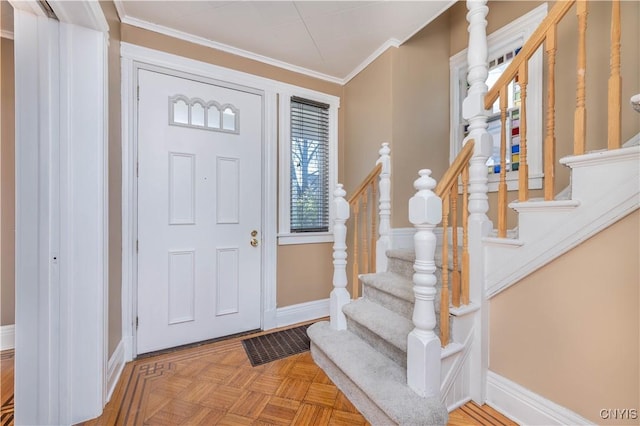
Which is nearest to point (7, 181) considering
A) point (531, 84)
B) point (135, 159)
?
point (135, 159)

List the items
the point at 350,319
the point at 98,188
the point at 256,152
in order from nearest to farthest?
the point at 98,188, the point at 350,319, the point at 256,152

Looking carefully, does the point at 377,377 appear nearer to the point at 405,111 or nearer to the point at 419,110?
the point at 405,111

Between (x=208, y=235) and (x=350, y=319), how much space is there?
1.30m

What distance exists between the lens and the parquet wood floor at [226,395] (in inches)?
54.9

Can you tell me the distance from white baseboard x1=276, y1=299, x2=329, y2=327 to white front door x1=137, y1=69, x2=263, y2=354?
227mm

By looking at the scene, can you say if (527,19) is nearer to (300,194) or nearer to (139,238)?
(300,194)

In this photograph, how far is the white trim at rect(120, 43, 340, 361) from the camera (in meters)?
1.93

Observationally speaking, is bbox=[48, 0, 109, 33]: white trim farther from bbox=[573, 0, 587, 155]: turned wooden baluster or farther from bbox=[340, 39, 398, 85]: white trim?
bbox=[573, 0, 587, 155]: turned wooden baluster

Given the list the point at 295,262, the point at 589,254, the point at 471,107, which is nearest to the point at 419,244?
the point at 589,254

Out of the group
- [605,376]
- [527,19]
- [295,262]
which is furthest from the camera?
[295,262]

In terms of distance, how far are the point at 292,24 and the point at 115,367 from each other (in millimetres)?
2614

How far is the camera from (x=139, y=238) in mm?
2000

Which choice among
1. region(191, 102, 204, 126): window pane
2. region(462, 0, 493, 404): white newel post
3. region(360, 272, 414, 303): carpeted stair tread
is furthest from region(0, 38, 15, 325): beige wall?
region(462, 0, 493, 404): white newel post

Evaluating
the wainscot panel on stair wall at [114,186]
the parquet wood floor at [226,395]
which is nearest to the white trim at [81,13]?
the wainscot panel on stair wall at [114,186]
